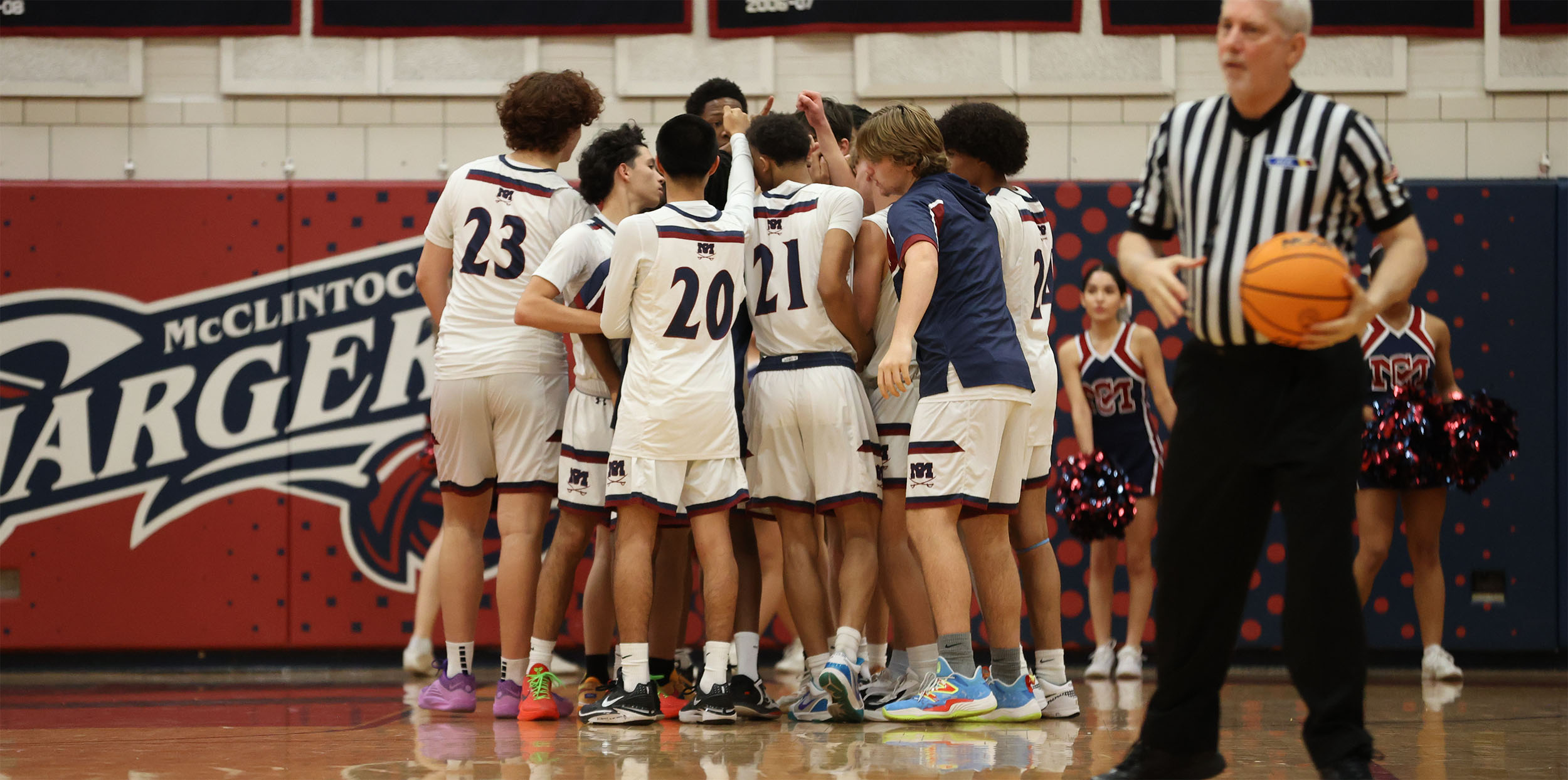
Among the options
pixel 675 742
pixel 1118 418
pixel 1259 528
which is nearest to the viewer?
pixel 1259 528

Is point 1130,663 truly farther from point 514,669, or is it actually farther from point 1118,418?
point 514,669

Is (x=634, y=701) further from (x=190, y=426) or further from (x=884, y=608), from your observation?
(x=190, y=426)

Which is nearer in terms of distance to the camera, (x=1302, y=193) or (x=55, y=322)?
(x=1302, y=193)

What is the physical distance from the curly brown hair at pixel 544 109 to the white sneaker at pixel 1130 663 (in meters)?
3.79

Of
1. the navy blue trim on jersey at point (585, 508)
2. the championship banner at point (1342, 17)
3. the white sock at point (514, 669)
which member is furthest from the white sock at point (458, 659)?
the championship banner at point (1342, 17)

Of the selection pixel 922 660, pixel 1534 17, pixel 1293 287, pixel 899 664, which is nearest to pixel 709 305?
pixel 922 660

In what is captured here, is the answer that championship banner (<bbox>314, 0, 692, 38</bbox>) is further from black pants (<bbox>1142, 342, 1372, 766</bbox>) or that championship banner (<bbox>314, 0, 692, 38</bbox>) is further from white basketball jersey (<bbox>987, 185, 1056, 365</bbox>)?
black pants (<bbox>1142, 342, 1372, 766</bbox>)

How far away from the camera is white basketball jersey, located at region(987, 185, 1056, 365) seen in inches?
206

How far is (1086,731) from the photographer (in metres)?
4.68

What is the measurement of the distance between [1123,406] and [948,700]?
291 cm

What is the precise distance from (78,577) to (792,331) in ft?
15.2

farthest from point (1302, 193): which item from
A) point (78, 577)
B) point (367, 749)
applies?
point (78, 577)

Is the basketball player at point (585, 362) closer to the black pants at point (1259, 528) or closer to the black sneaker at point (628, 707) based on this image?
the black sneaker at point (628, 707)

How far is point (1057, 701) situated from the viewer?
16.8 ft
